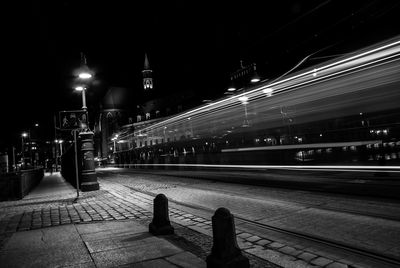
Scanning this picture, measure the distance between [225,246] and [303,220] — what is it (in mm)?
3220

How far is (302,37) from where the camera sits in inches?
679

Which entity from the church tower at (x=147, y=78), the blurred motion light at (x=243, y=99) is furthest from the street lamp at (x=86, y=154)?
the church tower at (x=147, y=78)

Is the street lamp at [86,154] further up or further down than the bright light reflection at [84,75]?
further down

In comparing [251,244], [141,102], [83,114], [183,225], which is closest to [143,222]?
[183,225]

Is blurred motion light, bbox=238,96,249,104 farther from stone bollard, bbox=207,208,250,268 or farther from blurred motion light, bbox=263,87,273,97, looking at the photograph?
stone bollard, bbox=207,208,250,268

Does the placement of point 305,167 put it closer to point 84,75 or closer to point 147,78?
point 84,75

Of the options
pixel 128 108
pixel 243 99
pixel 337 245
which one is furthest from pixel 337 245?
pixel 128 108

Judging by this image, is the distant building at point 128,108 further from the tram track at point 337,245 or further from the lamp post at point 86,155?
the tram track at point 337,245

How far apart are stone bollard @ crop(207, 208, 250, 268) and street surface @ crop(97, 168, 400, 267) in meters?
0.76

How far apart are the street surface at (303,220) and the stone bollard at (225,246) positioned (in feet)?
2.49

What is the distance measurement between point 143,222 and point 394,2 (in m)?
11.3

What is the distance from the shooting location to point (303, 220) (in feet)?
20.9

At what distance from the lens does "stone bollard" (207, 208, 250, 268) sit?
12.2 ft

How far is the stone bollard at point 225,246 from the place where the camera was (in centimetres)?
373
